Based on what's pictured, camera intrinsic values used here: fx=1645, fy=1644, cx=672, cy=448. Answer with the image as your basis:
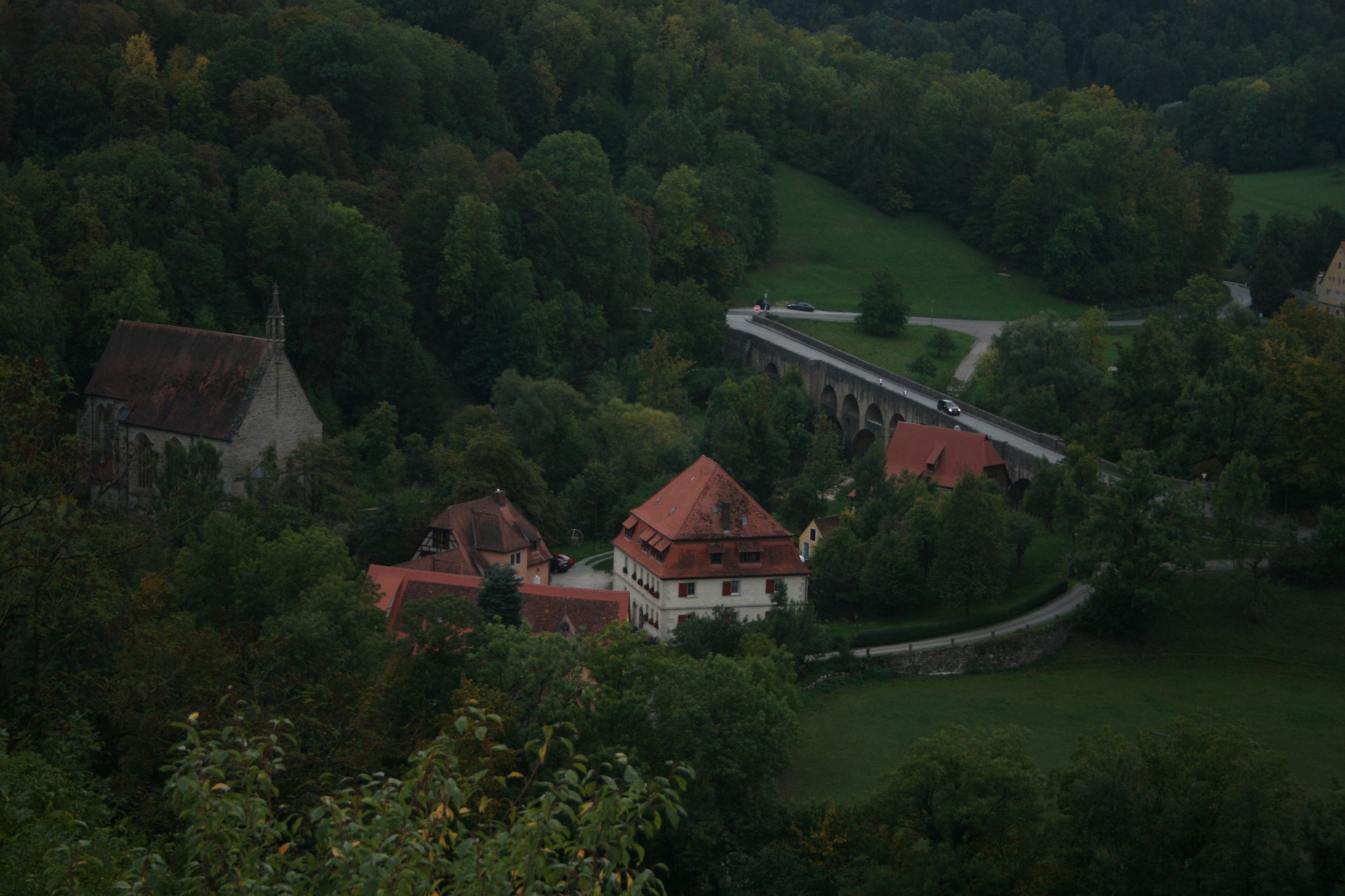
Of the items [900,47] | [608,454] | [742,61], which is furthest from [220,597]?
[900,47]

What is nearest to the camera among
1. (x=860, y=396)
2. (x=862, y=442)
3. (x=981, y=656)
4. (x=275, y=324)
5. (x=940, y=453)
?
(x=981, y=656)

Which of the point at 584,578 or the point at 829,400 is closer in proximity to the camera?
the point at 584,578

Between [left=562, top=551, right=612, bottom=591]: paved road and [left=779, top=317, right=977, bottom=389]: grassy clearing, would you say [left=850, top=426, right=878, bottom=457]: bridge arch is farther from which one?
[left=562, top=551, right=612, bottom=591]: paved road

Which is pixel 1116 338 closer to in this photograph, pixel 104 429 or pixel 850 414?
pixel 850 414

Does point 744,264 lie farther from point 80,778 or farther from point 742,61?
point 80,778

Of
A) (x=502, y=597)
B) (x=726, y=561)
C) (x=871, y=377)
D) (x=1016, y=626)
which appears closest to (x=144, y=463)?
(x=502, y=597)
